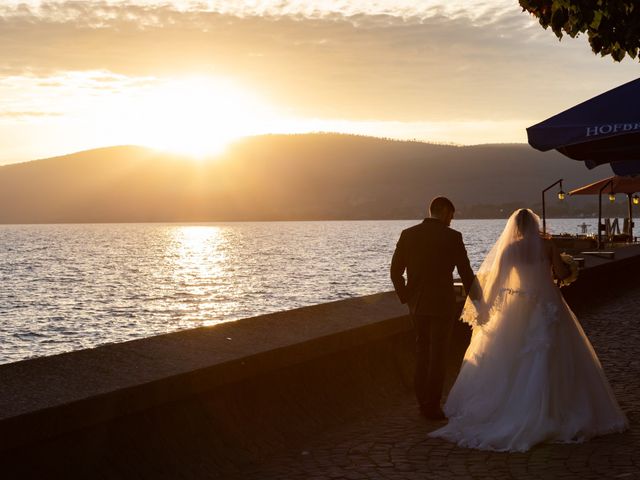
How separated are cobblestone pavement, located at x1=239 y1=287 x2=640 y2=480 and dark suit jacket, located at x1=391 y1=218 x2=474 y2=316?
962 mm

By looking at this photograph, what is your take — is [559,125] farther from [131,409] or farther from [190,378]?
[131,409]

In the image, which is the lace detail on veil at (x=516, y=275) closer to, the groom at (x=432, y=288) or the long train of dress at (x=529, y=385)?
the long train of dress at (x=529, y=385)

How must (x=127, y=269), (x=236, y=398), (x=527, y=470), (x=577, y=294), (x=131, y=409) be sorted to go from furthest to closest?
1. (x=127, y=269)
2. (x=577, y=294)
3. (x=236, y=398)
4. (x=527, y=470)
5. (x=131, y=409)

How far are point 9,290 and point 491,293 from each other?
73.2 metres

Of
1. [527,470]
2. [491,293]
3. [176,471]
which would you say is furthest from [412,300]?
[176,471]

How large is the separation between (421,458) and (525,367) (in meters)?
1.31

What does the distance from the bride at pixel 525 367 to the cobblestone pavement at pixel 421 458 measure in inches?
6.6

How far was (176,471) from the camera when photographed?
5.88 metres

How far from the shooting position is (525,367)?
723cm

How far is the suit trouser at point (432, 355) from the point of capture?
7730 millimetres

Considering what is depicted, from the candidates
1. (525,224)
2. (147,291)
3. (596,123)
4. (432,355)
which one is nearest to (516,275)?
(525,224)

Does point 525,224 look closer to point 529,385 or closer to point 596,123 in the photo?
point 596,123

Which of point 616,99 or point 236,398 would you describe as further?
point 616,99

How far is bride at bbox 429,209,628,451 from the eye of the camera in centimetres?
691
